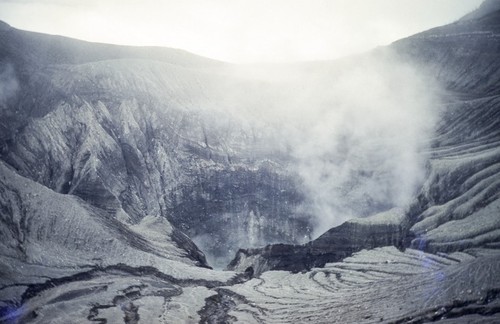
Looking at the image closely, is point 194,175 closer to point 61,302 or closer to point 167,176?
point 167,176

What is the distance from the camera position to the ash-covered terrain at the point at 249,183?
3591cm

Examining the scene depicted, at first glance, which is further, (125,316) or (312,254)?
(312,254)

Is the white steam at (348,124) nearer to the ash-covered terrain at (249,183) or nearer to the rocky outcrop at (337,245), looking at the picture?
the ash-covered terrain at (249,183)

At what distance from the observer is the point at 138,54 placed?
92062mm

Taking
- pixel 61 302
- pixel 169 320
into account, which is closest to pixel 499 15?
pixel 169 320

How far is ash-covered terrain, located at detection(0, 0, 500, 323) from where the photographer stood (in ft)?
118

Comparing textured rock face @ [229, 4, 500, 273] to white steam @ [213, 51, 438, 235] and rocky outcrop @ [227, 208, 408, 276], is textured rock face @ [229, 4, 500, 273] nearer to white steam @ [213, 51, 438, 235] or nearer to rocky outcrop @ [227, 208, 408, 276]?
rocky outcrop @ [227, 208, 408, 276]

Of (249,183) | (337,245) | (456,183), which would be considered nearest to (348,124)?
(249,183)

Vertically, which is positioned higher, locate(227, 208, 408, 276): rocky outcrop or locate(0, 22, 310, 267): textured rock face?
locate(0, 22, 310, 267): textured rock face

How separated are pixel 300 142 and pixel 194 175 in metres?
21.4

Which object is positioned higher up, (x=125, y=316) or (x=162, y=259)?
(x=162, y=259)

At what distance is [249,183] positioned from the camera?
7856 centimetres

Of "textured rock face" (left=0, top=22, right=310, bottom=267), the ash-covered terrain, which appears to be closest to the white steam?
the ash-covered terrain

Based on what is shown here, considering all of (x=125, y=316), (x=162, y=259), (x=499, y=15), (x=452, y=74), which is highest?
(x=499, y=15)
